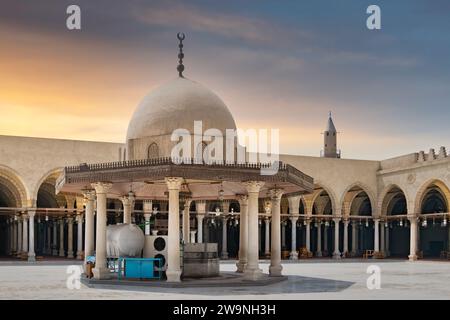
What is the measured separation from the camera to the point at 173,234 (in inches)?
789

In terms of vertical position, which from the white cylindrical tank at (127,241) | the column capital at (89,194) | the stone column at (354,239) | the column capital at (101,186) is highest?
the column capital at (101,186)

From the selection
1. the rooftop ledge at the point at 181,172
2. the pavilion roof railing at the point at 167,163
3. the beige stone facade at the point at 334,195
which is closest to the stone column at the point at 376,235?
the beige stone facade at the point at 334,195

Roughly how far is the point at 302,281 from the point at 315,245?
3218 cm

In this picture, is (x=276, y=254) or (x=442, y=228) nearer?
(x=276, y=254)

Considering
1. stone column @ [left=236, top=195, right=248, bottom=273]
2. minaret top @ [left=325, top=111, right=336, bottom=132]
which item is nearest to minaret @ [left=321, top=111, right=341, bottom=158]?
minaret top @ [left=325, top=111, right=336, bottom=132]

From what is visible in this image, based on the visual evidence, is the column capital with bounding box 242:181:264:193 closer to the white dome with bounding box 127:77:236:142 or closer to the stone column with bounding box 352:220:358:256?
the white dome with bounding box 127:77:236:142

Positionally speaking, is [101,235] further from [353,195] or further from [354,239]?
[354,239]

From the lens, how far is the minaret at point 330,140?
246ft

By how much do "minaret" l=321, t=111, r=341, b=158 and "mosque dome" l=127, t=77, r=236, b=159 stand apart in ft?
172

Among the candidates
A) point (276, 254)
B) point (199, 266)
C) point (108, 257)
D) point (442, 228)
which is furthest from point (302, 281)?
point (442, 228)

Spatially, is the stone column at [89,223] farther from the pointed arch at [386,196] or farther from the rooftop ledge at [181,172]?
the pointed arch at [386,196]

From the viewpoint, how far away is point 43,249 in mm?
52562

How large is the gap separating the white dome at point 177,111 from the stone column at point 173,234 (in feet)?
8.97

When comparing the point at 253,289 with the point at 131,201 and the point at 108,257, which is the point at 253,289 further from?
the point at 131,201
